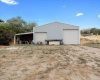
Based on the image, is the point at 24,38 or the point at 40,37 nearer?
the point at 40,37

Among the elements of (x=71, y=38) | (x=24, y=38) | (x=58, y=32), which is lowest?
(x=71, y=38)

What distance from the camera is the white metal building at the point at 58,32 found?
105 ft

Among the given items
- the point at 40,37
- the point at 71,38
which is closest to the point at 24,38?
the point at 40,37

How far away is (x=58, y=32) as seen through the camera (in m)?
32.2

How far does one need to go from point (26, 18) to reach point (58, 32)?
22169mm

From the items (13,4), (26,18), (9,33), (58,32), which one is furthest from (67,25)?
(26,18)

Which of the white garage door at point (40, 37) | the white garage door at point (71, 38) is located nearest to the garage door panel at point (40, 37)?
the white garage door at point (40, 37)

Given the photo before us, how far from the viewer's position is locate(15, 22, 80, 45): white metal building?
1262 inches

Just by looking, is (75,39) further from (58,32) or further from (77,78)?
(77,78)

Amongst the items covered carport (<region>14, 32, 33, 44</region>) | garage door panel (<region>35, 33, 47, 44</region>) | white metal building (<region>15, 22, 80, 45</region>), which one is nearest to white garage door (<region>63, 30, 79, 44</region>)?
white metal building (<region>15, 22, 80, 45</region>)

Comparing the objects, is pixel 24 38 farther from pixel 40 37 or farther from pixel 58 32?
pixel 58 32

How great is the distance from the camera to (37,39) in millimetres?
31953

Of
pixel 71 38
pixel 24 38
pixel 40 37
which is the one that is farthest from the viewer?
pixel 24 38

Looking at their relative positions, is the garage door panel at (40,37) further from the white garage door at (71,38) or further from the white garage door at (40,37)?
the white garage door at (71,38)
